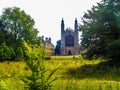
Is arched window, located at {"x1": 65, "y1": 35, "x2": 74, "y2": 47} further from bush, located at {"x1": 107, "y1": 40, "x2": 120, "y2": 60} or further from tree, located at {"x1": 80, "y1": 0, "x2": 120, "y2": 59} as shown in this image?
bush, located at {"x1": 107, "y1": 40, "x2": 120, "y2": 60}

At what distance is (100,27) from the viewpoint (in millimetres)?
33438

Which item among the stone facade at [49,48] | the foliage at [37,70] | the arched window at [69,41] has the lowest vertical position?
the foliage at [37,70]

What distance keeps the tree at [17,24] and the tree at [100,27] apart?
118 ft

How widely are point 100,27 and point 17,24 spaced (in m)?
40.2

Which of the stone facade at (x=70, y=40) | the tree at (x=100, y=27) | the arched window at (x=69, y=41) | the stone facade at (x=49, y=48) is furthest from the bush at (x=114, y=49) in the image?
the arched window at (x=69, y=41)

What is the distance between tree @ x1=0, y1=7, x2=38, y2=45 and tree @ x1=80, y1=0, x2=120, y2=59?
36.0 m

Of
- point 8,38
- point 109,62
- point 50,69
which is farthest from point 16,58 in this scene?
point 50,69

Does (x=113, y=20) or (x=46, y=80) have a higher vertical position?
(x=113, y=20)

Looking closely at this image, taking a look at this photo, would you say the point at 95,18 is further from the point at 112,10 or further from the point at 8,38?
the point at 8,38

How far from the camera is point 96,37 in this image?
3397cm

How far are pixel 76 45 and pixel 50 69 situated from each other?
121180 millimetres

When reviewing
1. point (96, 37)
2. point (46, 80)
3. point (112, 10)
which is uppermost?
point (112, 10)

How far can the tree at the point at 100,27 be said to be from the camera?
107ft

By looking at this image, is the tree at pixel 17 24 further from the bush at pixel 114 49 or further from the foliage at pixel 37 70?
the foliage at pixel 37 70
